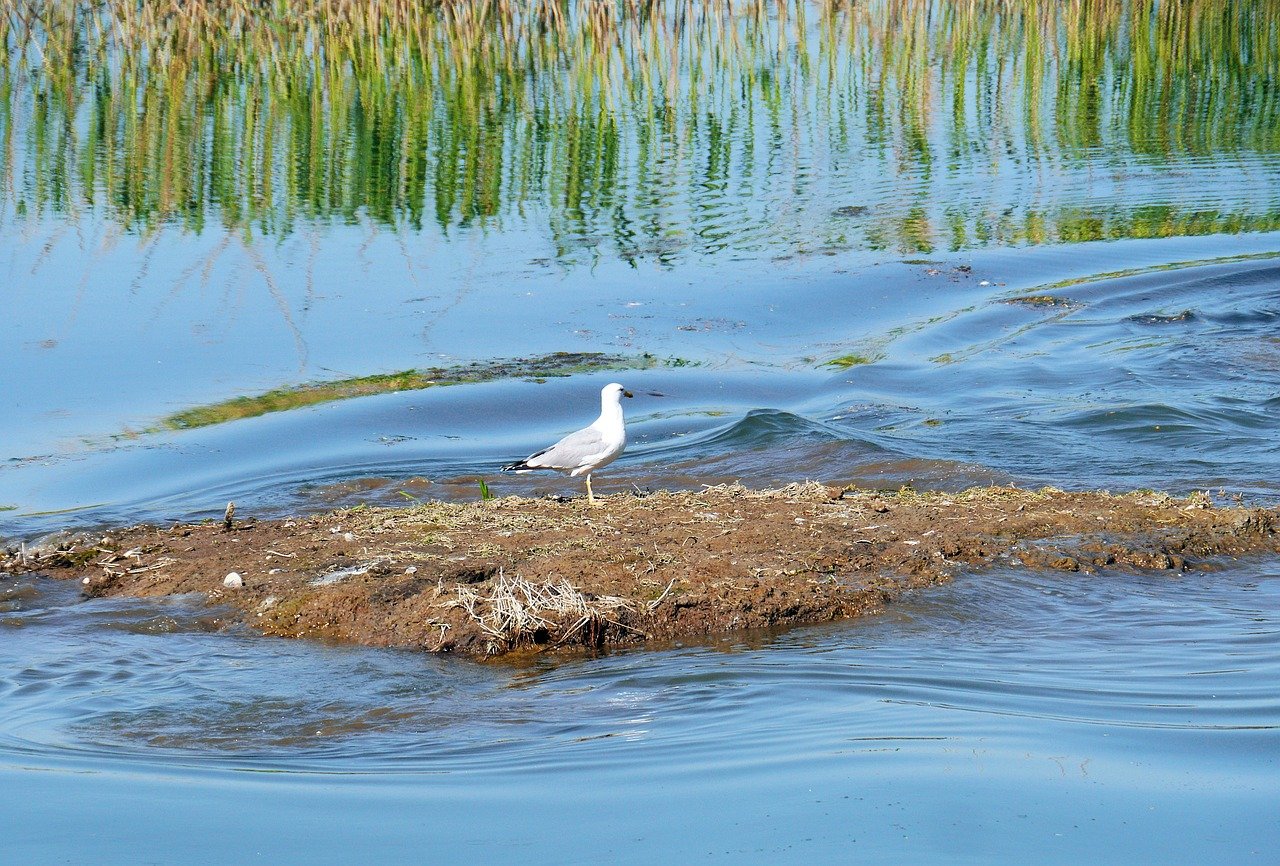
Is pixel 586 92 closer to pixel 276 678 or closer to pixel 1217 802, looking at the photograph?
pixel 276 678

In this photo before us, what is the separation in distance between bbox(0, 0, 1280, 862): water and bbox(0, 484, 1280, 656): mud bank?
21 centimetres

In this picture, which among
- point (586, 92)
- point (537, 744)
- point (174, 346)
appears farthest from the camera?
point (586, 92)

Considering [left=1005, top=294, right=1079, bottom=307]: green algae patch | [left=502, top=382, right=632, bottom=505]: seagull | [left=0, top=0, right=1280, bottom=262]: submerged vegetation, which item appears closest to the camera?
[left=502, top=382, right=632, bottom=505]: seagull

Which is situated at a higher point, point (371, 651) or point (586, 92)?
point (586, 92)

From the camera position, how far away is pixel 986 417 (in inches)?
370

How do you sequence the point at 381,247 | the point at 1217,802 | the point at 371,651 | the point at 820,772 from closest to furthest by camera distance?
the point at 1217,802
the point at 820,772
the point at 371,651
the point at 381,247

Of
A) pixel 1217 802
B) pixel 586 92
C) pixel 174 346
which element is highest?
pixel 586 92

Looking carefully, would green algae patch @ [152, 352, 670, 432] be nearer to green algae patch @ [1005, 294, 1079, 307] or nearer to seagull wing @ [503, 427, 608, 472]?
seagull wing @ [503, 427, 608, 472]

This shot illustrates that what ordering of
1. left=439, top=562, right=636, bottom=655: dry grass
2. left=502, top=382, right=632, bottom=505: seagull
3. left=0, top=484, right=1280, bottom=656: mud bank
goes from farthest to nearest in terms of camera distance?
1. left=502, top=382, right=632, bottom=505: seagull
2. left=0, top=484, right=1280, bottom=656: mud bank
3. left=439, top=562, right=636, bottom=655: dry grass

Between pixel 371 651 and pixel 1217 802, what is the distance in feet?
10.2

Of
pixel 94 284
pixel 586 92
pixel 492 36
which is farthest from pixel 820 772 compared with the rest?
pixel 492 36

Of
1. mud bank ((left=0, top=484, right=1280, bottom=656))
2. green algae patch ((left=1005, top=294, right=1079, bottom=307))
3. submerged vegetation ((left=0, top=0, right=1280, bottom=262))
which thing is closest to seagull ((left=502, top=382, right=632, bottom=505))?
mud bank ((left=0, top=484, right=1280, bottom=656))

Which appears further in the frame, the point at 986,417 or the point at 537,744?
the point at 986,417

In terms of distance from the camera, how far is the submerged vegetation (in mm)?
14352
